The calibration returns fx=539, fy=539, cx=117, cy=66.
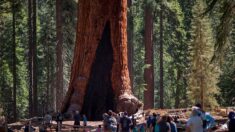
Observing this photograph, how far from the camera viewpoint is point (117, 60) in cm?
2667

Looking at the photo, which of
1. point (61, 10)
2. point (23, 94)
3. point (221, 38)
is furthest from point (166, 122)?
point (23, 94)

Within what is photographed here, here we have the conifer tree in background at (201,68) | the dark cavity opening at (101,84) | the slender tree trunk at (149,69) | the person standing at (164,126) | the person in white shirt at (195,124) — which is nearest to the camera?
the person in white shirt at (195,124)

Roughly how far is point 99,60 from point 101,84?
119 centimetres

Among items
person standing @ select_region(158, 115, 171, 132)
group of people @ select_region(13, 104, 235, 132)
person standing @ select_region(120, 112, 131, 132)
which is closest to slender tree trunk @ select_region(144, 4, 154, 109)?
group of people @ select_region(13, 104, 235, 132)

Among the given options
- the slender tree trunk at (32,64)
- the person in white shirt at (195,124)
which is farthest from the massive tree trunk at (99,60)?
the person in white shirt at (195,124)

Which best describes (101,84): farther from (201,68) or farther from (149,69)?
(201,68)

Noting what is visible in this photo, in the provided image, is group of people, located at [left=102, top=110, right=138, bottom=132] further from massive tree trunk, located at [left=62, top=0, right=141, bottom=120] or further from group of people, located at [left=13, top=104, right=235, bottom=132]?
massive tree trunk, located at [left=62, top=0, right=141, bottom=120]

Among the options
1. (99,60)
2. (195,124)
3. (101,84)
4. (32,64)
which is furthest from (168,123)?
(32,64)

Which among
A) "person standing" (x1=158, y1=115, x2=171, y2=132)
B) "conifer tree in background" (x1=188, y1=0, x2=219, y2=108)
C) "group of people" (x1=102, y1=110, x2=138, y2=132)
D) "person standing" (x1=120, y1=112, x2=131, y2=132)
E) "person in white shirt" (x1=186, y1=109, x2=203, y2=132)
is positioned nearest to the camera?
"person in white shirt" (x1=186, y1=109, x2=203, y2=132)

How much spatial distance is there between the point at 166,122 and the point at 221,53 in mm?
4178

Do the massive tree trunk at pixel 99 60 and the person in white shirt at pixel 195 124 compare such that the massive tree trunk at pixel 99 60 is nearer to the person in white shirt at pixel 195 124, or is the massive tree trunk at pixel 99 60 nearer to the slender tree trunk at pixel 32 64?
the slender tree trunk at pixel 32 64

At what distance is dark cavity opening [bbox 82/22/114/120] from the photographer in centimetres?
2598

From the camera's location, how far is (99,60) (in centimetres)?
2664

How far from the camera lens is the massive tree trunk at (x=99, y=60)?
2606 centimetres
